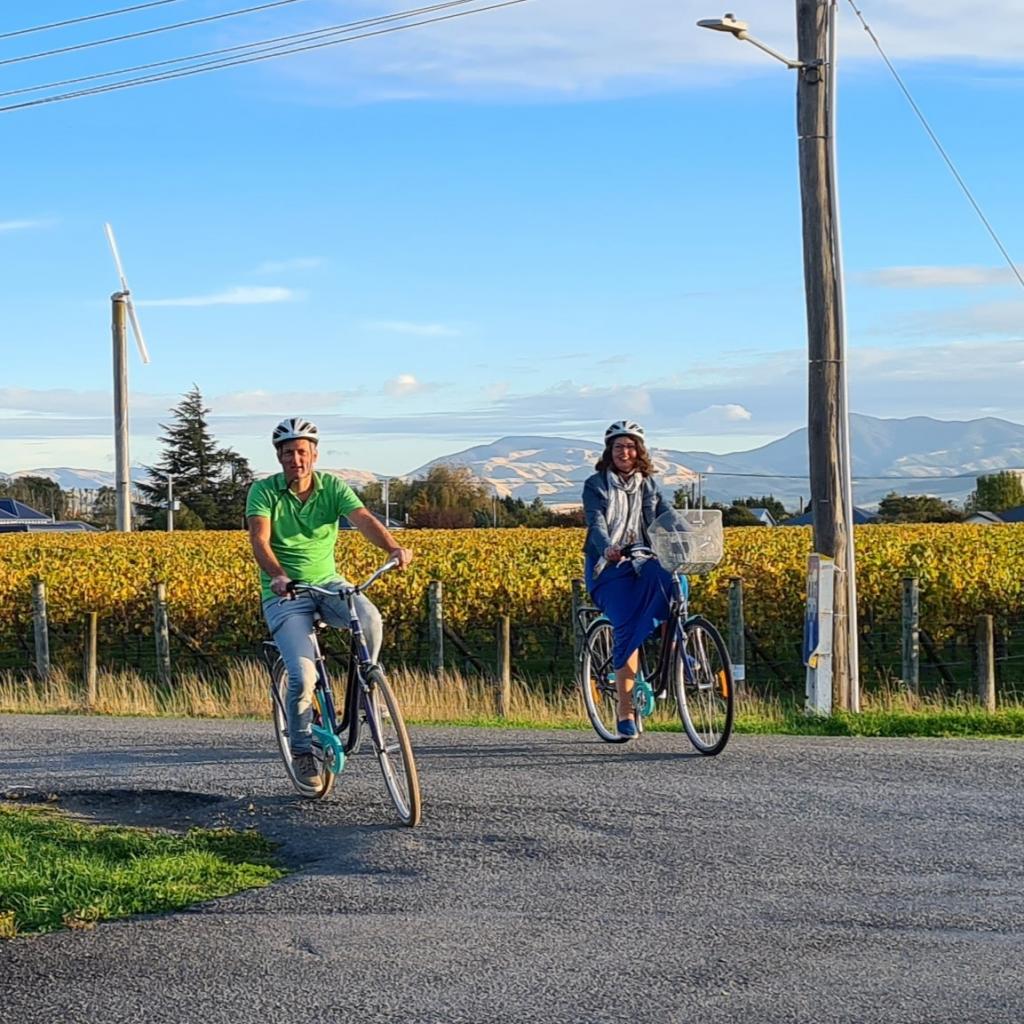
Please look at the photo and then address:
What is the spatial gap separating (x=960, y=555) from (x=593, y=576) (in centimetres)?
1685

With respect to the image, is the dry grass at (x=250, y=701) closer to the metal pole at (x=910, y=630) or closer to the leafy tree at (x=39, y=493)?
the metal pole at (x=910, y=630)

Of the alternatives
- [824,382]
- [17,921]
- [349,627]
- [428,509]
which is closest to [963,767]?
[349,627]

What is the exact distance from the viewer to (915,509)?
4651 inches

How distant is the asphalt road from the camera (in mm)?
5223

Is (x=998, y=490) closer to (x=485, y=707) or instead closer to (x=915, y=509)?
(x=915, y=509)

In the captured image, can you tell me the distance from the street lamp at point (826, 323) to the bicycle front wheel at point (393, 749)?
5.49 m

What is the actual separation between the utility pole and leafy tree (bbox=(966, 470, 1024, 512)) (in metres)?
146

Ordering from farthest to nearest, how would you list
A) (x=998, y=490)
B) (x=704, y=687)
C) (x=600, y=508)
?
(x=998, y=490)
(x=600, y=508)
(x=704, y=687)

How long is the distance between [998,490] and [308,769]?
15498 centimetres

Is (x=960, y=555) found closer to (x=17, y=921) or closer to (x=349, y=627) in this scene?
(x=349, y=627)

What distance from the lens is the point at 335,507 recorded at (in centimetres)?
872

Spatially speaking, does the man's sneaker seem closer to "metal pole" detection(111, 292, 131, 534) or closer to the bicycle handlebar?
the bicycle handlebar

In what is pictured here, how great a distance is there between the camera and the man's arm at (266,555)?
27.3 feet

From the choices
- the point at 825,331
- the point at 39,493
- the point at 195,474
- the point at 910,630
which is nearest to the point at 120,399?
the point at 910,630
